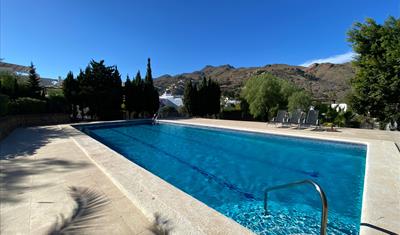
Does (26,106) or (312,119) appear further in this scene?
(26,106)

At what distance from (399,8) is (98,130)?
810 inches

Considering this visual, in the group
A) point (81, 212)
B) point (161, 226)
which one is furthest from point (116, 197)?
point (161, 226)

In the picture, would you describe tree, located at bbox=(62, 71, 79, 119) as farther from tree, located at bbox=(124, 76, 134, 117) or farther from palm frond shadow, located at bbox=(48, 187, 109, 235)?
palm frond shadow, located at bbox=(48, 187, 109, 235)

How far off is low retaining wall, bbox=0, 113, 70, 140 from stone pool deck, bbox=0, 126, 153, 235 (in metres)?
4.85

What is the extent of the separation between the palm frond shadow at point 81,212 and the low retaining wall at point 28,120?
8382 millimetres

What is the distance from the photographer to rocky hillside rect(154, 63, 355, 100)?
5744cm

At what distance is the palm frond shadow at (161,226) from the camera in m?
2.82

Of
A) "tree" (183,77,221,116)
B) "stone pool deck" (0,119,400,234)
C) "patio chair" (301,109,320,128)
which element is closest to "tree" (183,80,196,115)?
"tree" (183,77,221,116)

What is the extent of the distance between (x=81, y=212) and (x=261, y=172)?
5591 mm

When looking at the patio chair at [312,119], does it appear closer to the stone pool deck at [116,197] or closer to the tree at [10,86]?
the stone pool deck at [116,197]

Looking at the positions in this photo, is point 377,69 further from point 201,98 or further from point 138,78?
point 138,78

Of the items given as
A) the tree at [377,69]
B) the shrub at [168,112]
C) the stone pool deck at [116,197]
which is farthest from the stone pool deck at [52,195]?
the shrub at [168,112]

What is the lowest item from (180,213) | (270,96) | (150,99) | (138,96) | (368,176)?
(180,213)

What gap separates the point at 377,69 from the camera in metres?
13.6
